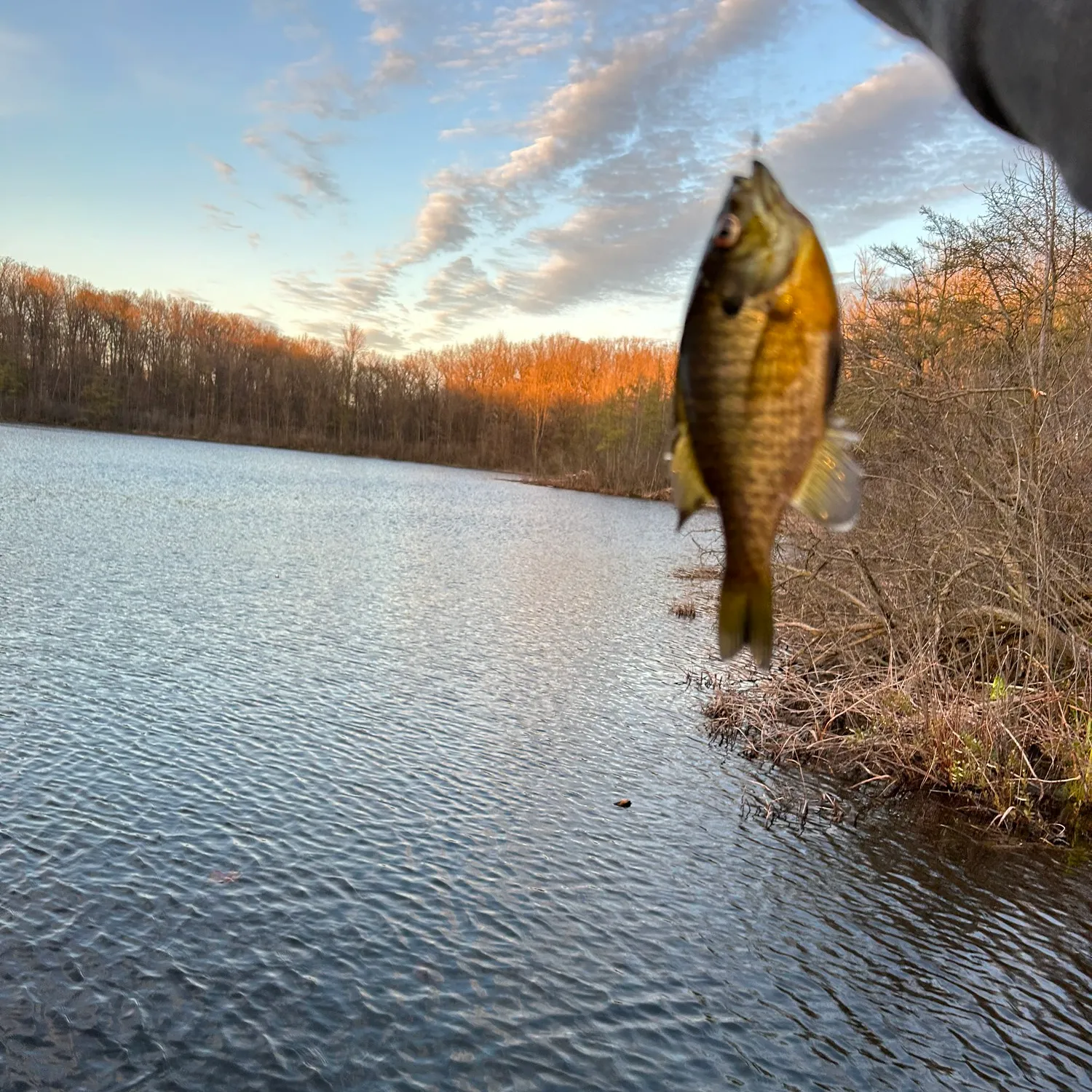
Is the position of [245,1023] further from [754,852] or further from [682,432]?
[682,432]

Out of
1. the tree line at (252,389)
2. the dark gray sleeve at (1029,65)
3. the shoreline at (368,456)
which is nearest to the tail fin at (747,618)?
the dark gray sleeve at (1029,65)

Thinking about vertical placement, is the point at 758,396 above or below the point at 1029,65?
below

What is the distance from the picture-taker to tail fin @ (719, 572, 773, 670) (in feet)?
2.17

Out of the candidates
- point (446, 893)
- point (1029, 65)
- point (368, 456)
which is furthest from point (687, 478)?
point (368, 456)

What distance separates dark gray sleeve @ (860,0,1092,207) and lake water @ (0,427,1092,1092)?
22.4ft

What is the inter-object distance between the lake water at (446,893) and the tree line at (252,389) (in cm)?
5989

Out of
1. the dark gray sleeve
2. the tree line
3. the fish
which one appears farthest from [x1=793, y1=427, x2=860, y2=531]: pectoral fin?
the tree line

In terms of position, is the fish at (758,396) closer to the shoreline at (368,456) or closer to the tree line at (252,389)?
the shoreline at (368,456)

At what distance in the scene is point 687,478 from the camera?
2.31 ft

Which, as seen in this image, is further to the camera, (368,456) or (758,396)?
(368,456)

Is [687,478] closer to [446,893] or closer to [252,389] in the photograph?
[446,893]

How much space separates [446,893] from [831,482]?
8.49 m

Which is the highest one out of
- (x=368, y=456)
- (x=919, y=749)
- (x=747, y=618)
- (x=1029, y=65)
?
(x=368, y=456)

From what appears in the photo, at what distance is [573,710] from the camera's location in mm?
14070
